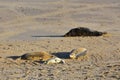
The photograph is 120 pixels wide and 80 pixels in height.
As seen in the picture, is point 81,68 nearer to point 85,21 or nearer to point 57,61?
point 57,61

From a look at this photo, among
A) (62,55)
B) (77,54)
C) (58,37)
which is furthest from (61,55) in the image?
(58,37)

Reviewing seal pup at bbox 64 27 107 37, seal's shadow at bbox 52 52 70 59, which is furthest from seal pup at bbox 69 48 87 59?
seal pup at bbox 64 27 107 37

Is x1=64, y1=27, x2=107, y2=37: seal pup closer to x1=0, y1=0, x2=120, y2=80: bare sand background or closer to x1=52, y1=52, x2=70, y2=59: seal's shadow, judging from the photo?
x1=0, y1=0, x2=120, y2=80: bare sand background

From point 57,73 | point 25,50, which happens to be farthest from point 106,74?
point 25,50

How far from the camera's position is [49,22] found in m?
20.9

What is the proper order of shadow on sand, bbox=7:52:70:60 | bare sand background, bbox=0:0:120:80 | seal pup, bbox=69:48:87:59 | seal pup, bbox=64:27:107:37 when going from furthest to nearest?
seal pup, bbox=64:27:107:37 → shadow on sand, bbox=7:52:70:60 → seal pup, bbox=69:48:87:59 → bare sand background, bbox=0:0:120:80

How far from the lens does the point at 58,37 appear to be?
1595 cm

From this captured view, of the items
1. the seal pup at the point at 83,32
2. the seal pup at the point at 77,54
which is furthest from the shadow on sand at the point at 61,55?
the seal pup at the point at 83,32

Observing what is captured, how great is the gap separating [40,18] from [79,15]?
2.17 m

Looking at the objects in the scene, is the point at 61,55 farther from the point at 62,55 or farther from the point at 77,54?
the point at 77,54

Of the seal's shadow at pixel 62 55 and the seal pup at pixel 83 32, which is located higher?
the seal pup at pixel 83 32

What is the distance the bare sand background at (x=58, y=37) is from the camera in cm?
897

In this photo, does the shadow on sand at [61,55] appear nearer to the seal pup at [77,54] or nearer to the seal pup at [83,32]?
the seal pup at [77,54]

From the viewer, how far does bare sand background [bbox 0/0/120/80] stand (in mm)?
8969
